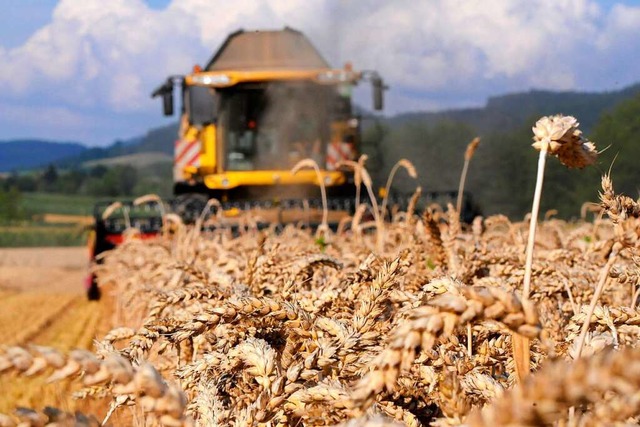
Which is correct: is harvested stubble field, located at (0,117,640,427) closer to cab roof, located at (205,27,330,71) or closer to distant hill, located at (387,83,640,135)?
cab roof, located at (205,27,330,71)

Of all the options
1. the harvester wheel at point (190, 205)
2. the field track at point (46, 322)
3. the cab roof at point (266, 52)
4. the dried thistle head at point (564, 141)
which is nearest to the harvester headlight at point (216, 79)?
the cab roof at point (266, 52)

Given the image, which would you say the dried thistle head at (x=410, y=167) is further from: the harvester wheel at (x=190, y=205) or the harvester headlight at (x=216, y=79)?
the harvester headlight at (x=216, y=79)

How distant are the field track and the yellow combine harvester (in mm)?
2748

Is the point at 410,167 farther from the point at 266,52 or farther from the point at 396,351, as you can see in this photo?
the point at 266,52

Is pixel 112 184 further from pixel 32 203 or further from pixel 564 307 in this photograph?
pixel 564 307

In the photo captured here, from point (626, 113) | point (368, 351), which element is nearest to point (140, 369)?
point (368, 351)

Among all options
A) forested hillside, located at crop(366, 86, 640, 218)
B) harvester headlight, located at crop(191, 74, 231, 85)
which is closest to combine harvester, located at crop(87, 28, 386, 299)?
harvester headlight, located at crop(191, 74, 231, 85)

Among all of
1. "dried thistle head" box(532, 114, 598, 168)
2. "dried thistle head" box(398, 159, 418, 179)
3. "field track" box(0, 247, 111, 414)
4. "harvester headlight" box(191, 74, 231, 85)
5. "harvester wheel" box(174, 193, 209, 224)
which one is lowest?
"field track" box(0, 247, 111, 414)

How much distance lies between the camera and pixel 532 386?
0.83 m

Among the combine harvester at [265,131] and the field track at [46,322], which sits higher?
the combine harvester at [265,131]

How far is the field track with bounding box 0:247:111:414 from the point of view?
6.23 m

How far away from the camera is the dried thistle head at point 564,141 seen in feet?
4.76

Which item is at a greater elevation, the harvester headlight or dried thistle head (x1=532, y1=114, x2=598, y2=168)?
the harvester headlight

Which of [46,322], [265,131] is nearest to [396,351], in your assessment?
[46,322]
